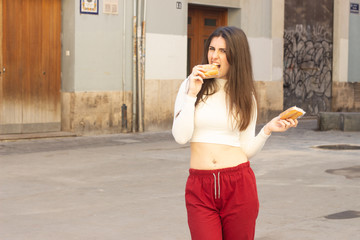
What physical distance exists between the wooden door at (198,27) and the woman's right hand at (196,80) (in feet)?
45.8

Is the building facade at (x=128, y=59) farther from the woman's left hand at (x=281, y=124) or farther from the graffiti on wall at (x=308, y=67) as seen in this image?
the woman's left hand at (x=281, y=124)

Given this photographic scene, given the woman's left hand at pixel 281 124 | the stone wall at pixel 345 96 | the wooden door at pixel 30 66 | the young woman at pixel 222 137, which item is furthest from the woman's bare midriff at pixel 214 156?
the stone wall at pixel 345 96

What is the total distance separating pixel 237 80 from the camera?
3.79 m

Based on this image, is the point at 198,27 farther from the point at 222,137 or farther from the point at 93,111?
the point at 222,137

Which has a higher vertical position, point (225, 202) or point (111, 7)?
point (111, 7)

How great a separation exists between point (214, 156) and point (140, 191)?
452 cm

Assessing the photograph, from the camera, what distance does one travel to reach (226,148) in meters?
3.74

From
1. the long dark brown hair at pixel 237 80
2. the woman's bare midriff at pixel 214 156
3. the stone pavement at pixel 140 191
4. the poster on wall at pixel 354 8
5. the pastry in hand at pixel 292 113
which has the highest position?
the poster on wall at pixel 354 8

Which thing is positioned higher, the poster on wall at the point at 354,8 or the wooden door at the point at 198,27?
the poster on wall at the point at 354,8

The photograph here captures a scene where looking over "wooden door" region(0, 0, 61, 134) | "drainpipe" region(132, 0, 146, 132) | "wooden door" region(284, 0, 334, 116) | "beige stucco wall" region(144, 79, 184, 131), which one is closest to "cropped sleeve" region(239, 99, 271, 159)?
"wooden door" region(0, 0, 61, 134)

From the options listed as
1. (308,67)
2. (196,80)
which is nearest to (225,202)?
(196,80)

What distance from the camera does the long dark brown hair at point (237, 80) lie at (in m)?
3.73

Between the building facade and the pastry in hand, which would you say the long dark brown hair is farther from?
the building facade

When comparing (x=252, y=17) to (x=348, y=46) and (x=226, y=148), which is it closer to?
(x=348, y=46)
